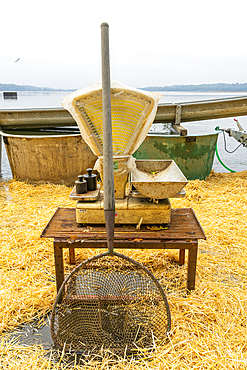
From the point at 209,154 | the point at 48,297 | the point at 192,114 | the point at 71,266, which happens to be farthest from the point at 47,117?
the point at 48,297

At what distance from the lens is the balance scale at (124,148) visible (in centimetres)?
209

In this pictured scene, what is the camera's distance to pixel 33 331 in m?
2.21

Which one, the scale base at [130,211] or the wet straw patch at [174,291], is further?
the scale base at [130,211]

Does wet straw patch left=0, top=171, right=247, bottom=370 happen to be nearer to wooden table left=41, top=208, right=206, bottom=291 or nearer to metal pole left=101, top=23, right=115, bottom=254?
wooden table left=41, top=208, right=206, bottom=291

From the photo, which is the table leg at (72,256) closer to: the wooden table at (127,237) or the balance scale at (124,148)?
the wooden table at (127,237)

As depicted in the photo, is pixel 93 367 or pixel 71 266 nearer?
pixel 93 367

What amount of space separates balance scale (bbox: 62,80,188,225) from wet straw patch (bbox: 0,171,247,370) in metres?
0.77

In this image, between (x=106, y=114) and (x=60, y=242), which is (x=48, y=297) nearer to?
(x=60, y=242)

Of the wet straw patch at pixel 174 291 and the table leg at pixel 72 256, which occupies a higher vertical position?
the table leg at pixel 72 256

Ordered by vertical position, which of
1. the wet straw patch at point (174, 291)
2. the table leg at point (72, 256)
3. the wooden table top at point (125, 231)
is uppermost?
the wooden table top at point (125, 231)

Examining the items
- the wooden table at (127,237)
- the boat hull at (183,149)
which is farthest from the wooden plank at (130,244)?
the boat hull at (183,149)

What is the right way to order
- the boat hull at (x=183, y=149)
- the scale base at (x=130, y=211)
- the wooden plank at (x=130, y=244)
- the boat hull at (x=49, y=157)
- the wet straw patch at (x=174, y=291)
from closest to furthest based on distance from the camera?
the wet straw patch at (x=174, y=291), the wooden plank at (x=130, y=244), the scale base at (x=130, y=211), the boat hull at (x=49, y=157), the boat hull at (x=183, y=149)

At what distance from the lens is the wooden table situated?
2223mm

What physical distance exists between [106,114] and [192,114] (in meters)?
5.30
